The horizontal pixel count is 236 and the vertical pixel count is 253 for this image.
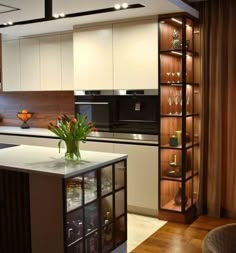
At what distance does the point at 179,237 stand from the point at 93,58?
2468 mm

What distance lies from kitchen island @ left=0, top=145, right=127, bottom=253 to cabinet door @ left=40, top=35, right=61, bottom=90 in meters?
2.41

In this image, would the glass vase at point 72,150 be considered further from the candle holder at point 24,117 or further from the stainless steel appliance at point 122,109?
the candle holder at point 24,117

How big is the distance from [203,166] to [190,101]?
83 centimetres

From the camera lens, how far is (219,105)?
4281 mm

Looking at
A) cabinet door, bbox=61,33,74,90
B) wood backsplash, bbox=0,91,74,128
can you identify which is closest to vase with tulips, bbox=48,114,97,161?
cabinet door, bbox=61,33,74,90

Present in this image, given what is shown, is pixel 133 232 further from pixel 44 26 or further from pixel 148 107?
pixel 44 26

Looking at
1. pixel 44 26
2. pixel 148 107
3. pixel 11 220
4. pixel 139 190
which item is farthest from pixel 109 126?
Result: pixel 11 220

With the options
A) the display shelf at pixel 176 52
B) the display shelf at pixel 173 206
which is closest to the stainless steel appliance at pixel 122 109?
the display shelf at pixel 176 52

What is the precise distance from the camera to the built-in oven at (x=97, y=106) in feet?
15.4

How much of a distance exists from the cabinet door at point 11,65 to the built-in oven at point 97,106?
1511 millimetres

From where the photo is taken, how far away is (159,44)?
4211 mm

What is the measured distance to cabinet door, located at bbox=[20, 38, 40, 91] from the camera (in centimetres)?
566

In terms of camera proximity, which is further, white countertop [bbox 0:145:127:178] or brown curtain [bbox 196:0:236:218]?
brown curtain [bbox 196:0:236:218]

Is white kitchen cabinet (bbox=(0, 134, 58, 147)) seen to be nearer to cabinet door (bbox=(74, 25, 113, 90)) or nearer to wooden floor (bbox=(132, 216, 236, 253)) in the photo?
cabinet door (bbox=(74, 25, 113, 90))
